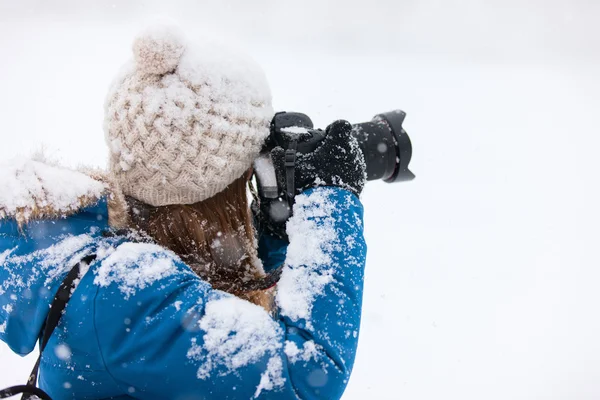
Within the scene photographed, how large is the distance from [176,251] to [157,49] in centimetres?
30

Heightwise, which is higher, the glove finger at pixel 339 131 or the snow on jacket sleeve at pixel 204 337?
the glove finger at pixel 339 131

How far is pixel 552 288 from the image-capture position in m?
1.84

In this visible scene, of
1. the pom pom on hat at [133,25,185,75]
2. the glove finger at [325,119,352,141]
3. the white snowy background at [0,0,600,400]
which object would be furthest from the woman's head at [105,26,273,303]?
the white snowy background at [0,0,600,400]

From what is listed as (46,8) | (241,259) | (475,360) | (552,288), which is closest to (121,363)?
(241,259)

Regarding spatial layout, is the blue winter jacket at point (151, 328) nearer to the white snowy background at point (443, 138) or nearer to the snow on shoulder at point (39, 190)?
the snow on shoulder at point (39, 190)

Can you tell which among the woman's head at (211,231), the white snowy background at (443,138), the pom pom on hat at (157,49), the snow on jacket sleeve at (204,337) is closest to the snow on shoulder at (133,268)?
the snow on jacket sleeve at (204,337)

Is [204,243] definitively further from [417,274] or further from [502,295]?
[502,295]

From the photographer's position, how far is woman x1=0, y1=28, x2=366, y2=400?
20.1 inches

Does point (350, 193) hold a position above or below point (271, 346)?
above

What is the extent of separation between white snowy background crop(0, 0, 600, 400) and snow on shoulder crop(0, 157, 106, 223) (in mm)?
1066

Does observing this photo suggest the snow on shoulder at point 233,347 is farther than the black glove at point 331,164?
No

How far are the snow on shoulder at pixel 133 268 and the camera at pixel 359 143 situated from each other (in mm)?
202

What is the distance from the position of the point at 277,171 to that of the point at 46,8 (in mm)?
3113

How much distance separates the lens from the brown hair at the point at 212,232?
0.69 meters
